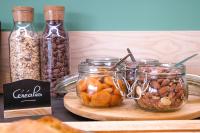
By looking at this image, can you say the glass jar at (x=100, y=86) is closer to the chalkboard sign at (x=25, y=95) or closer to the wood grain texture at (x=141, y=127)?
the chalkboard sign at (x=25, y=95)

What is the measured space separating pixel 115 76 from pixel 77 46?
35 cm

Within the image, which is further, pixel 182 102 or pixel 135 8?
pixel 135 8

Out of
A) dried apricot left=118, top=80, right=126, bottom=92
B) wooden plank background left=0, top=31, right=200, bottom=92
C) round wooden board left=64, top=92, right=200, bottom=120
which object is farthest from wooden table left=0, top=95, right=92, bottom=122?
wooden plank background left=0, top=31, right=200, bottom=92

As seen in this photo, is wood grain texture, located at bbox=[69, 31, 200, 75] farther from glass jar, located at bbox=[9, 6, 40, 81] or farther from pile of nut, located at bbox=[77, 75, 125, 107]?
pile of nut, located at bbox=[77, 75, 125, 107]

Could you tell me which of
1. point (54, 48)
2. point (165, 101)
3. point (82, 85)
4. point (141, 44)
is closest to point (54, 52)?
point (54, 48)

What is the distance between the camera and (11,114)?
2.49 feet

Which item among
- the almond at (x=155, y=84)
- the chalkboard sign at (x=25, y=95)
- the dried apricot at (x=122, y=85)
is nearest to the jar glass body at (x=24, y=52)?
the chalkboard sign at (x=25, y=95)

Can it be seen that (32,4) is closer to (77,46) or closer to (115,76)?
(77,46)

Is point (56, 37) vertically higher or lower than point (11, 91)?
higher

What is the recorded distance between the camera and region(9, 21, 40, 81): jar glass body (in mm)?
1006

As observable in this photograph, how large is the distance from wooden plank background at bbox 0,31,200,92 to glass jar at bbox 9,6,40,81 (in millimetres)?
137

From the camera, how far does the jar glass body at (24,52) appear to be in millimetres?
1006

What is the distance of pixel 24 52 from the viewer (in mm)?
1006

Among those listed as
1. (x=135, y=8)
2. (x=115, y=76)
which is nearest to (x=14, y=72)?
(x=115, y=76)
